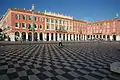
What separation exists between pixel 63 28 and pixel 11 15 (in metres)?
25.1

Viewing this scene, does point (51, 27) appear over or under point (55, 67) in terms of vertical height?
over

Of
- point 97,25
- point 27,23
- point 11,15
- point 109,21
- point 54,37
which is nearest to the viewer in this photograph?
point 11,15

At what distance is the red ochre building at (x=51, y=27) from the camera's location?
4128cm

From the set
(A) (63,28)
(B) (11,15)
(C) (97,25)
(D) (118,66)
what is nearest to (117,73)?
(D) (118,66)

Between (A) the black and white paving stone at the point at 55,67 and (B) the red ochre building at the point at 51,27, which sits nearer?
(A) the black and white paving stone at the point at 55,67

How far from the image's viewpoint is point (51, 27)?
51.4 meters

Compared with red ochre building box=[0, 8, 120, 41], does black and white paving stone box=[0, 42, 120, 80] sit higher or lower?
lower

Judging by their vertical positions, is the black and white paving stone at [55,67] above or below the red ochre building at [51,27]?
below

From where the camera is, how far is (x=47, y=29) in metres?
49.7

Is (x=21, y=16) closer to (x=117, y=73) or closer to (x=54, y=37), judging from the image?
(x=54, y=37)

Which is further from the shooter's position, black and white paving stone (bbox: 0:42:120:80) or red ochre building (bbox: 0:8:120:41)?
red ochre building (bbox: 0:8:120:41)

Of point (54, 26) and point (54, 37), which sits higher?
point (54, 26)

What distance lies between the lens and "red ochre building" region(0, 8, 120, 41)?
41281mm

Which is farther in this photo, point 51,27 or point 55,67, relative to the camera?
point 51,27
